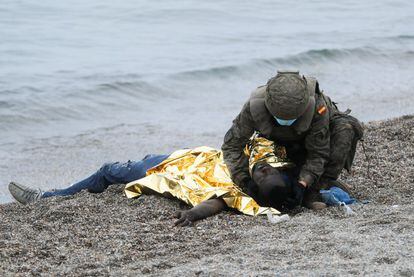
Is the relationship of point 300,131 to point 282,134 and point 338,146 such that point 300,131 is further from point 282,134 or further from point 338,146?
point 338,146

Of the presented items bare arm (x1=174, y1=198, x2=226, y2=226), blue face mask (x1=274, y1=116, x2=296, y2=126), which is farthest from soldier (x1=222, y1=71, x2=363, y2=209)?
bare arm (x1=174, y1=198, x2=226, y2=226)

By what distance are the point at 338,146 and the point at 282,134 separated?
1.68 ft

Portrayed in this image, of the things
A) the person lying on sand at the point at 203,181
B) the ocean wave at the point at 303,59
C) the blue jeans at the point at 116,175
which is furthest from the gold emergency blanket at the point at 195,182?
the ocean wave at the point at 303,59

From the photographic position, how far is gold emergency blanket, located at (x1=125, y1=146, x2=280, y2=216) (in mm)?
6570

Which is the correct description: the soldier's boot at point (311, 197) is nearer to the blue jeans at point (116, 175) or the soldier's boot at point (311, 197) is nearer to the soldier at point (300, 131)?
the soldier at point (300, 131)

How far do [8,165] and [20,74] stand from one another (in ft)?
19.3

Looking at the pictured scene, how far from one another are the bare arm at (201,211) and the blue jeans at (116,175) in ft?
3.44

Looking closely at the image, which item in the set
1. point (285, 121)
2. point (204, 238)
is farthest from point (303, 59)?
point (204, 238)

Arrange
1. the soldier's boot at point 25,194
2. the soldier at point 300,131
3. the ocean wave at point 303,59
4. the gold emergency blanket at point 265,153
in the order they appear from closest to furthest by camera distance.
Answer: the soldier at point 300,131 → the gold emergency blanket at point 265,153 → the soldier's boot at point 25,194 → the ocean wave at point 303,59

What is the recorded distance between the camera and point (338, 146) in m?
6.67

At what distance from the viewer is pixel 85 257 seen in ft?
17.8

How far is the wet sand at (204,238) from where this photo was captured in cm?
499

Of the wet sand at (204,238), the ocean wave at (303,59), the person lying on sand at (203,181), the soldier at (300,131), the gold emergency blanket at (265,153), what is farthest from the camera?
the ocean wave at (303,59)

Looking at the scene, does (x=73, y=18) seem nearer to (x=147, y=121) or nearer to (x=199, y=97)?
(x=199, y=97)
